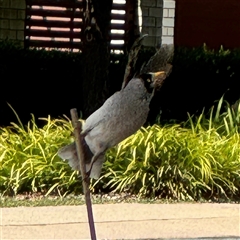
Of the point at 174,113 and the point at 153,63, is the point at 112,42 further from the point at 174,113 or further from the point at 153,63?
the point at 153,63

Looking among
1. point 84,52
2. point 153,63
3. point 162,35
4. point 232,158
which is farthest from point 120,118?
point 162,35

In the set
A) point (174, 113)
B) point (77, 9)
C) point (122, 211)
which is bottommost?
point (122, 211)

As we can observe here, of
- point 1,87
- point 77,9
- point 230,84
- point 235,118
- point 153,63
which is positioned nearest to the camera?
point 153,63

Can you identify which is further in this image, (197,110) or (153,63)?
(197,110)

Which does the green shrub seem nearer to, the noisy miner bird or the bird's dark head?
the noisy miner bird

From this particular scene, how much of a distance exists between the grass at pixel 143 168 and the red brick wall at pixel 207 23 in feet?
19.5

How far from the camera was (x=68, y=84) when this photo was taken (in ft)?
32.2

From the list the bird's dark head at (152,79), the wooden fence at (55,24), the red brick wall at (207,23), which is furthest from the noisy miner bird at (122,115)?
the red brick wall at (207,23)

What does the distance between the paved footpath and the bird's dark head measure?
2.57 m

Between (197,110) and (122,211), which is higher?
(197,110)

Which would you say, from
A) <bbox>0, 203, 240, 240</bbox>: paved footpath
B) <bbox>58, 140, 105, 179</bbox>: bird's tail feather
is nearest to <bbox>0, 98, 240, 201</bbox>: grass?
<bbox>0, 203, 240, 240</bbox>: paved footpath

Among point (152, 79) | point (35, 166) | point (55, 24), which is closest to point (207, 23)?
point (55, 24)

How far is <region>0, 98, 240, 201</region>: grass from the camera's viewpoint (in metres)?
6.92

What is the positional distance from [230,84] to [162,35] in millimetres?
3004
